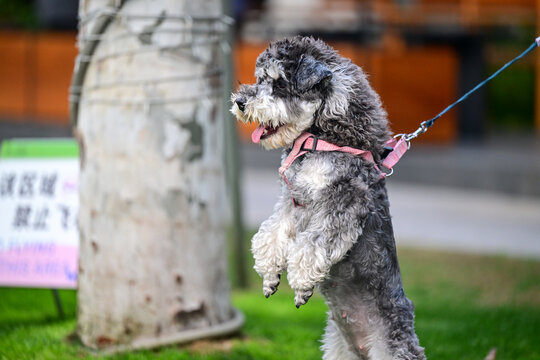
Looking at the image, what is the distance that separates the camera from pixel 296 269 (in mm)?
2518

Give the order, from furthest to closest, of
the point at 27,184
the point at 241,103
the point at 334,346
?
the point at 27,184
the point at 334,346
the point at 241,103

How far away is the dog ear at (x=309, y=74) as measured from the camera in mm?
2574

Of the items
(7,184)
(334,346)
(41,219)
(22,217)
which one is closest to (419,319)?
(334,346)

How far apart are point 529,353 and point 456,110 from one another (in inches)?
526

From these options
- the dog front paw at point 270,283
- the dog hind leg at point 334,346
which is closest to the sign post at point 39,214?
the dog hind leg at point 334,346

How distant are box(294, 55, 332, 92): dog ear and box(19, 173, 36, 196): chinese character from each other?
3.54 metres

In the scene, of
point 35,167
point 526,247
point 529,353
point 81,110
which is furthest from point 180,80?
point 526,247

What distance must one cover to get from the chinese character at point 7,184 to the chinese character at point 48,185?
258mm

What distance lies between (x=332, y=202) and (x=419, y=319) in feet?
11.7

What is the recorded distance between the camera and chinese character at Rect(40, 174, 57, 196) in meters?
5.45

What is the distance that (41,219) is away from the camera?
540 centimetres

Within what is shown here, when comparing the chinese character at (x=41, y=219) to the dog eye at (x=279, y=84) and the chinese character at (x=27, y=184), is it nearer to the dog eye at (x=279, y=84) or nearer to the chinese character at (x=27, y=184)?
the chinese character at (x=27, y=184)

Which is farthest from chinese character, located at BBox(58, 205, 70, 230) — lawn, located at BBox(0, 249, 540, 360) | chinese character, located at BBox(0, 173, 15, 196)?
lawn, located at BBox(0, 249, 540, 360)

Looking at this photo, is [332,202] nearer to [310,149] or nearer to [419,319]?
[310,149]
